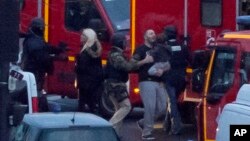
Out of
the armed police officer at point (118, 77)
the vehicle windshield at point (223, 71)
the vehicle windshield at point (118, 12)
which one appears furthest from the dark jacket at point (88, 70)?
the vehicle windshield at point (118, 12)

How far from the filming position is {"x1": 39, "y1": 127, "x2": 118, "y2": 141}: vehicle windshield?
35.9 feet

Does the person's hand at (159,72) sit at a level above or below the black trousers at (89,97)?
above

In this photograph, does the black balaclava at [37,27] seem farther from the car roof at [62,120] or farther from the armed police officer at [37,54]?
the car roof at [62,120]

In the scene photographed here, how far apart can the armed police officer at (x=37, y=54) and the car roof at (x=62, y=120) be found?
5.57 meters

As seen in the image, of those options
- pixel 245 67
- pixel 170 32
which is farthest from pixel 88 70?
pixel 245 67

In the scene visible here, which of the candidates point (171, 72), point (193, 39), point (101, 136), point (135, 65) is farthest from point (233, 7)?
point (101, 136)

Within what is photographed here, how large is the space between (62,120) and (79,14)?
943cm

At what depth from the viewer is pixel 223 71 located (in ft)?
46.0

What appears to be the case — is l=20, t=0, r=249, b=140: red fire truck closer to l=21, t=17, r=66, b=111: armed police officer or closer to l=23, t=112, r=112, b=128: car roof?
l=21, t=17, r=66, b=111: armed police officer

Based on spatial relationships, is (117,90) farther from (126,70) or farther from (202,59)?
(202,59)

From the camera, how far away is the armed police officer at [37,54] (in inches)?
684

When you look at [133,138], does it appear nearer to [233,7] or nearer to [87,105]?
[87,105]

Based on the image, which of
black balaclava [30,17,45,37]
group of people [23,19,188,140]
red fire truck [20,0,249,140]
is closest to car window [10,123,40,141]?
group of people [23,19,188,140]

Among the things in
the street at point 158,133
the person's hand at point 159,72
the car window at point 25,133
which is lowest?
the street at point 158,133
